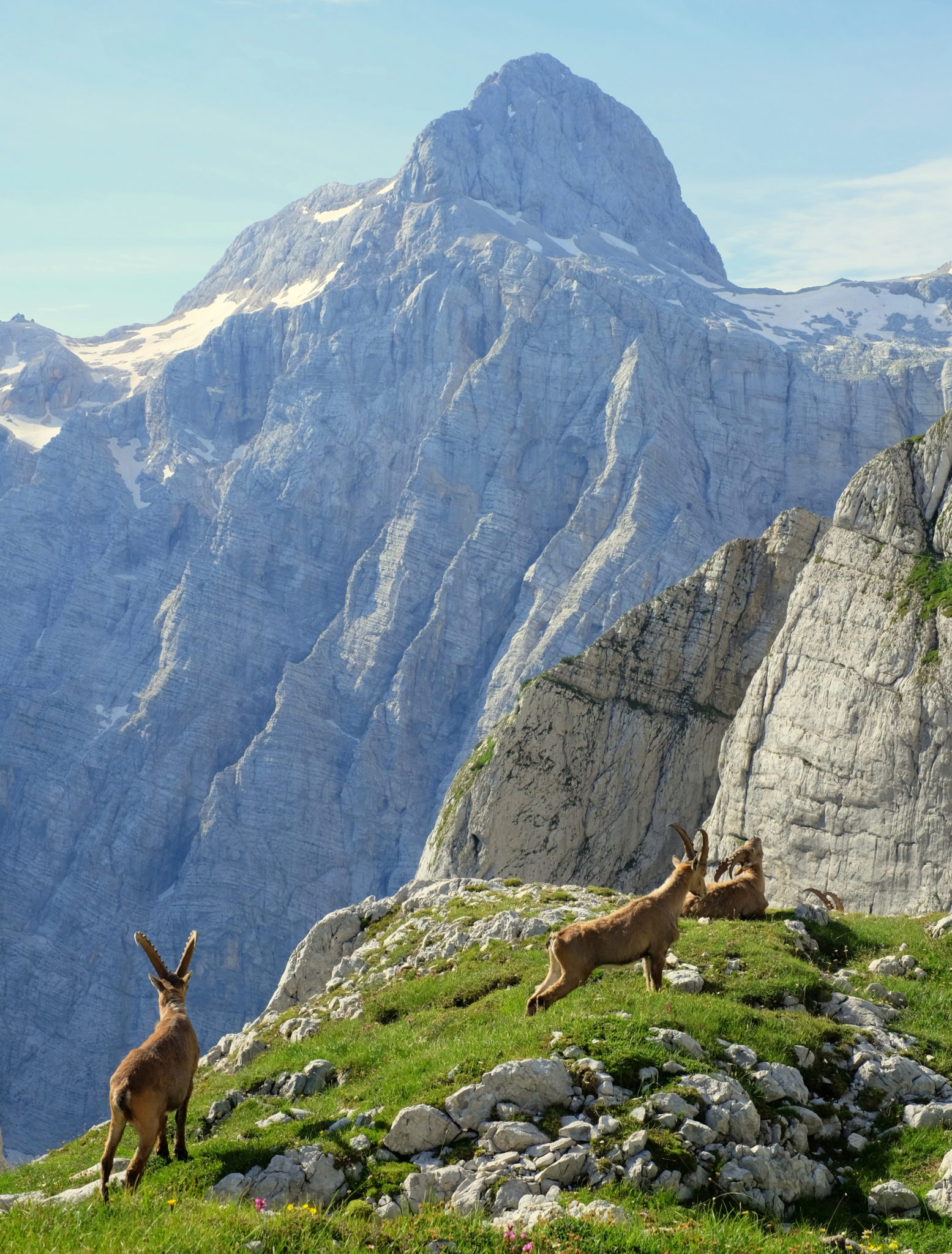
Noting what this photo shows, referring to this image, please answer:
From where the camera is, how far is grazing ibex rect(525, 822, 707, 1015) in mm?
15250

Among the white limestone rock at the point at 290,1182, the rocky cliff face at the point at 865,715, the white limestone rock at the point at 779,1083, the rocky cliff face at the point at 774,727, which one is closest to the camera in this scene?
the white limestone rock at the point at 290,1182

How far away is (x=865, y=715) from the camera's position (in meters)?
44.0

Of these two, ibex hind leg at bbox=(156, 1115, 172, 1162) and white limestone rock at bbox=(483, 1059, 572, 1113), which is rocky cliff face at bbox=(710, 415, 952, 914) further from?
ibex hind leg at bbox=(156, 1115, 172, 1162)

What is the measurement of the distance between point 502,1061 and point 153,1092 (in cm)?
381

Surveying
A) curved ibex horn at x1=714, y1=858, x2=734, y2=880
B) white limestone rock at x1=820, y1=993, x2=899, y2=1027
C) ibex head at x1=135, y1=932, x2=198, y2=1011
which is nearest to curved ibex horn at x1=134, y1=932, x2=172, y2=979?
ibex head at x1=135, y1=932, x2=198, y2=1011

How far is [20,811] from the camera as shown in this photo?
17538 centimetres

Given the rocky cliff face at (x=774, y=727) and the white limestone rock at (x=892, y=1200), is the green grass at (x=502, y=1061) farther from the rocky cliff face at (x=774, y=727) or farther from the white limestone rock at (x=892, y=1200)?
the rocky cliff face at (x=774, y=727)

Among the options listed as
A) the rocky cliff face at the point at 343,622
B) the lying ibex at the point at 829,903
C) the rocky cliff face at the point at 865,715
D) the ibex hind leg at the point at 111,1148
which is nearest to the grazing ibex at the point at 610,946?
the ibex hind leg at the point at 111,1148

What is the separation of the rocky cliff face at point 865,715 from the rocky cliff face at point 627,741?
6.05m

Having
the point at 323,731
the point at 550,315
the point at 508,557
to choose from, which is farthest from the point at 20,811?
the point at 550,315

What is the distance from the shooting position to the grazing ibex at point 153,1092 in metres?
11.5

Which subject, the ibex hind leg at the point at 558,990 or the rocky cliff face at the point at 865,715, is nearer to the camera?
the ibex hind leg at the point at 558,990

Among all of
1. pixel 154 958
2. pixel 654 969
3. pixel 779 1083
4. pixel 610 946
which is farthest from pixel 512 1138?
pixel 154 958

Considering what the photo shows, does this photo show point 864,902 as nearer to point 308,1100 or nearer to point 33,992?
point 308,1100
